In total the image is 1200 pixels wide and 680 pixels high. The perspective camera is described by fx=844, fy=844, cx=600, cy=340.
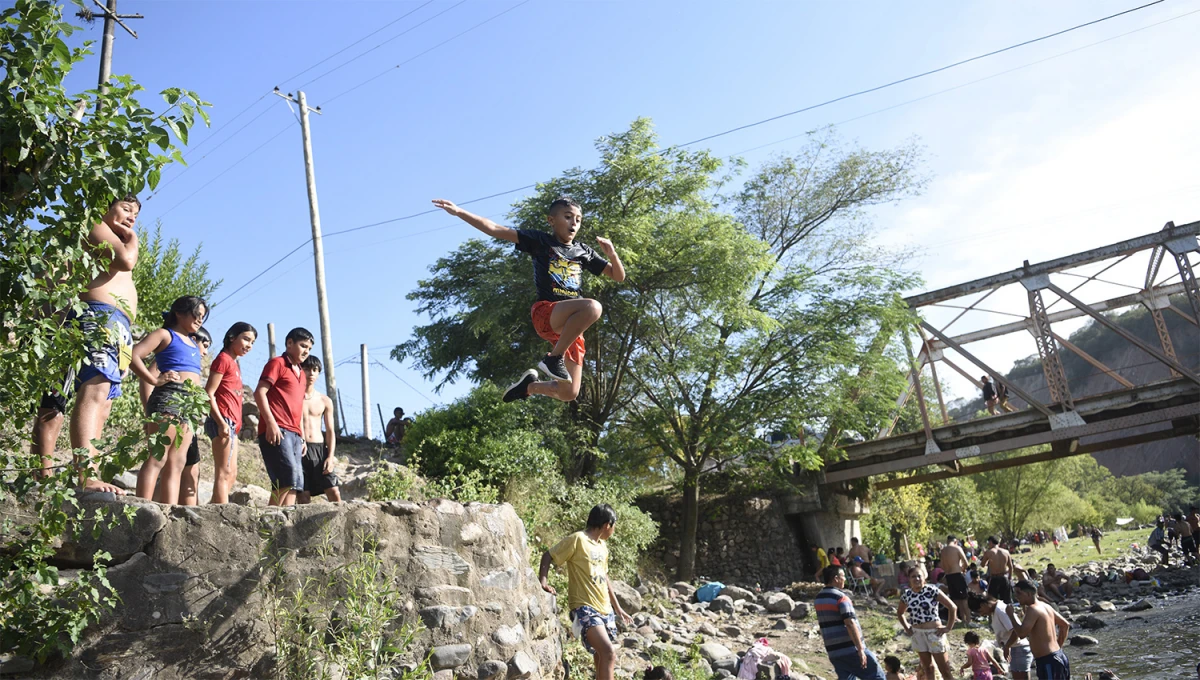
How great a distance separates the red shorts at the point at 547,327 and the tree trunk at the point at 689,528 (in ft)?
44.0

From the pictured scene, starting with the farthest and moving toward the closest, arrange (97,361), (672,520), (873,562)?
1. (873,562)
2. (672,520)
3. (97,361)

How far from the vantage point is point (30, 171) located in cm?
384

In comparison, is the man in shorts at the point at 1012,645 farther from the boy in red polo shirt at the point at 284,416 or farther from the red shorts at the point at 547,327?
the boy in red polo shirt at the point at 284,416

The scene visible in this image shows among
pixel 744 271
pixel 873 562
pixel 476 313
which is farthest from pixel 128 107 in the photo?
pixel 873 562

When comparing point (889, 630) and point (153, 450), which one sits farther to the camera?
point (889, 630)

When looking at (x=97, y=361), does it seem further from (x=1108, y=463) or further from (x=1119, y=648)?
(x=1108, y=463)

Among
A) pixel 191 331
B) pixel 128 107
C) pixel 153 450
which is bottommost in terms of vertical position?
pixel 153 450

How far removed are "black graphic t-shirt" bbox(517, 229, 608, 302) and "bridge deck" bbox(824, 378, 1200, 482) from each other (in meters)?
15.2

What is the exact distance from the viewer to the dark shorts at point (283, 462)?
6.34 metres

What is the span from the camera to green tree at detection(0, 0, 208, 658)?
3625 millimetres

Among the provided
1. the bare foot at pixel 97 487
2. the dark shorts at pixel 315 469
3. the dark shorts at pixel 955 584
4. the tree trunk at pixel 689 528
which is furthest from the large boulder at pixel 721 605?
the bare foot at pixel 97 487

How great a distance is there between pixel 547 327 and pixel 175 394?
2453mm

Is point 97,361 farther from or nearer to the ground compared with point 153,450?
farther from the ground

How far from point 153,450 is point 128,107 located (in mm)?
1579
